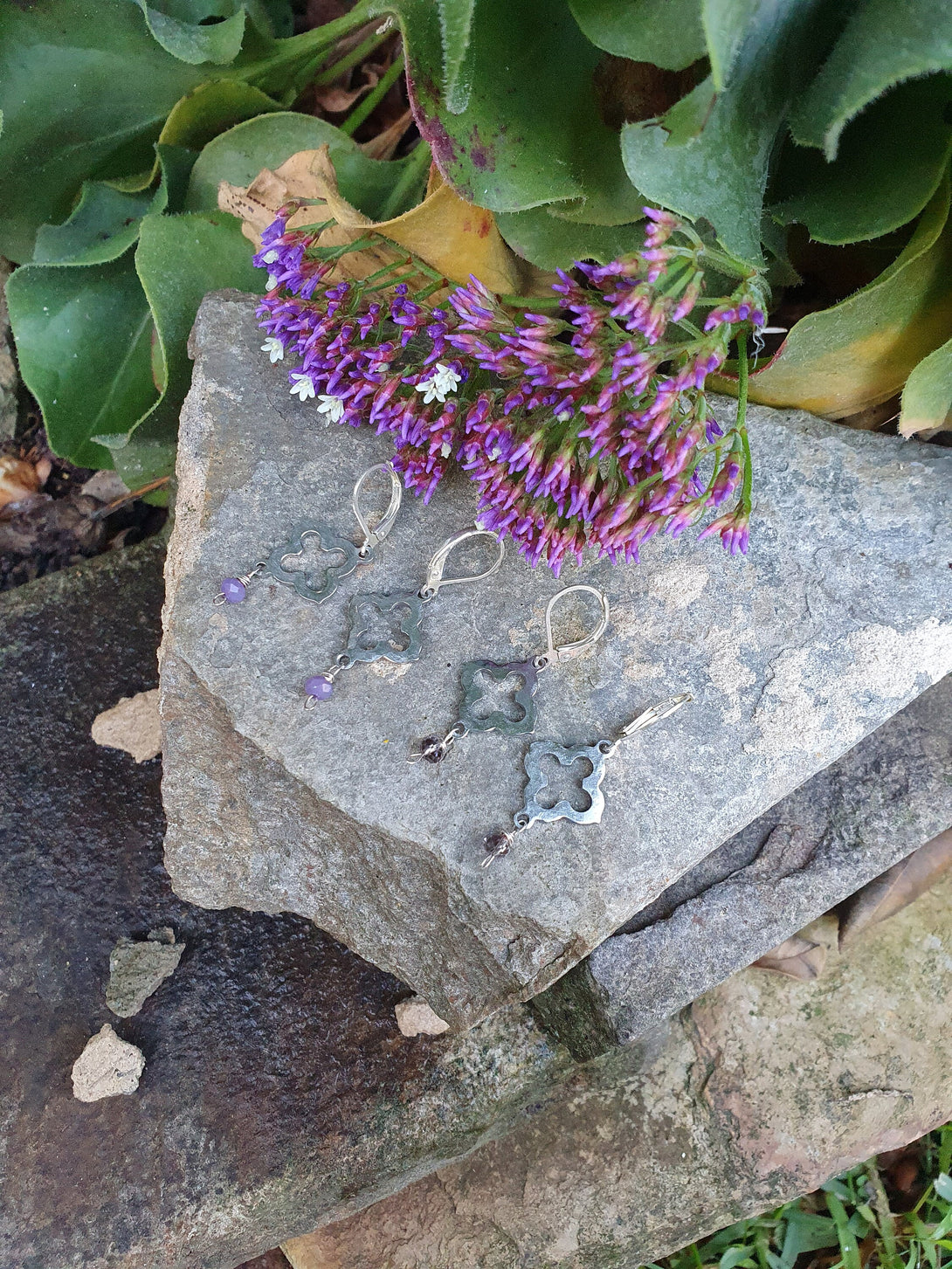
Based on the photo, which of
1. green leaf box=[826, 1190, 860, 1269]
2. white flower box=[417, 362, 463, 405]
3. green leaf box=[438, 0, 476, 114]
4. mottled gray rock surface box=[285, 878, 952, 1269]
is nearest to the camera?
green leaf box=[438, 0, 476, 114]

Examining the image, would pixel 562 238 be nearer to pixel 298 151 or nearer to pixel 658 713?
pixel 298 151

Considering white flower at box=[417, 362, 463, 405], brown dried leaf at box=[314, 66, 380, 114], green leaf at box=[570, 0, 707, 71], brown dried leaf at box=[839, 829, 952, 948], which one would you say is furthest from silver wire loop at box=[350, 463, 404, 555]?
brown dried leaf at box=[839, 829, 952, 948]

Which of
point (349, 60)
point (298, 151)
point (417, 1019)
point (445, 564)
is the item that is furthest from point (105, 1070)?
point (349, 60)

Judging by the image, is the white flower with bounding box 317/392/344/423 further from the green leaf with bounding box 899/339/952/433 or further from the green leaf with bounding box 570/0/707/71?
the green leaf with bounding box 899/339/952/433

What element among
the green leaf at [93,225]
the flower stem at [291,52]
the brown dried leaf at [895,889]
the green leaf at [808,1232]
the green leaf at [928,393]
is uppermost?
the green leaf at [928,393]

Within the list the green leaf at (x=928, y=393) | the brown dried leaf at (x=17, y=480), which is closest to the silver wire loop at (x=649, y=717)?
the green leaf at (x=928, y=393)

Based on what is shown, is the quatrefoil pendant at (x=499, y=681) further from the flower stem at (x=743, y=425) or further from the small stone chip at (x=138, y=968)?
the small stone chip at (x=138, y=968)
